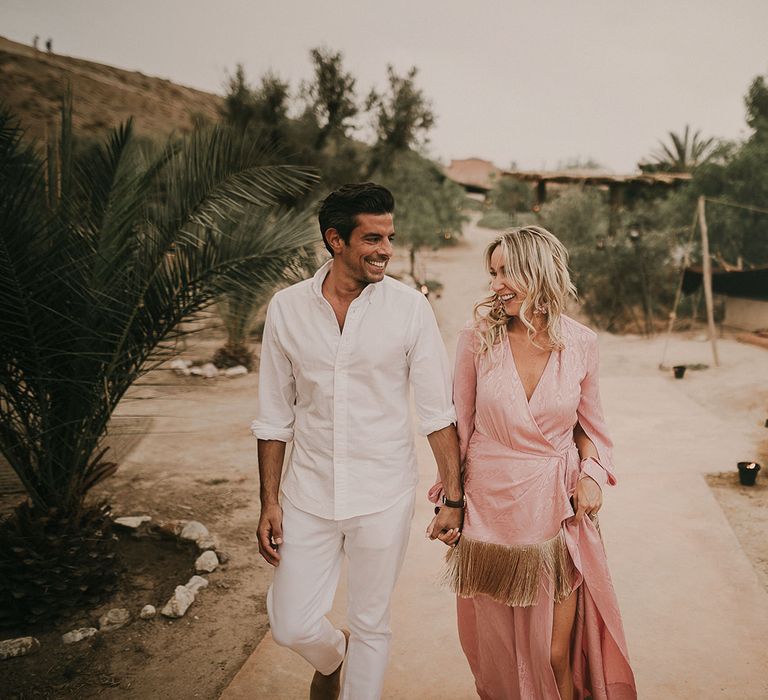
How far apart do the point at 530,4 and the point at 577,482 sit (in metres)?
13.9

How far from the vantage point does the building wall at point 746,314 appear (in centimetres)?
1224

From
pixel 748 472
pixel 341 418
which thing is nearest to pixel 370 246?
pixel 341 418

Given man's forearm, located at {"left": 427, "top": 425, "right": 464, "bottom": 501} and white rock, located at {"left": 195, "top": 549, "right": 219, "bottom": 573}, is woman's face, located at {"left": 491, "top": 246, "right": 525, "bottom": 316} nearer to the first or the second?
man's forearm, located at {"left": 427, "top": 425, "right": 464, "bottom": 501}

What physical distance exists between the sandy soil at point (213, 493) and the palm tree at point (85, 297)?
29cm

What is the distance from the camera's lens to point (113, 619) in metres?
3.38

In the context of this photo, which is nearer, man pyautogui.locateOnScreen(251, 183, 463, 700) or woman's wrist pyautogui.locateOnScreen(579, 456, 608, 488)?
man pyautogui.locateOnScreen(251, 183, 463, 700)

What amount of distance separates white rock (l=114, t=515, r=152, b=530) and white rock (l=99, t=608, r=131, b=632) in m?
1.00

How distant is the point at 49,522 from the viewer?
3.54 metres

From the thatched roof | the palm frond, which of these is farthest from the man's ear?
the thatched roof

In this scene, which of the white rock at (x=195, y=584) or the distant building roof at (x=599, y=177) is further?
the distant building roof at (x=599, y=177)

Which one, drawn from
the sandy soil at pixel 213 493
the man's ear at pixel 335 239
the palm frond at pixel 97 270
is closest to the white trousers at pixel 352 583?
the man's ear at pixel 335 239

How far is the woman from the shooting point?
7.18 feet

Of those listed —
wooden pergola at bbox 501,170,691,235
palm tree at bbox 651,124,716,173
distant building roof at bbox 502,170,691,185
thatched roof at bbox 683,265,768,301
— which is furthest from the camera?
palm tree at bbox 651,124,716,173

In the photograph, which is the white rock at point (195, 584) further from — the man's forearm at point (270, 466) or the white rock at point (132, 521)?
the man's forearm at point (270, 466)
